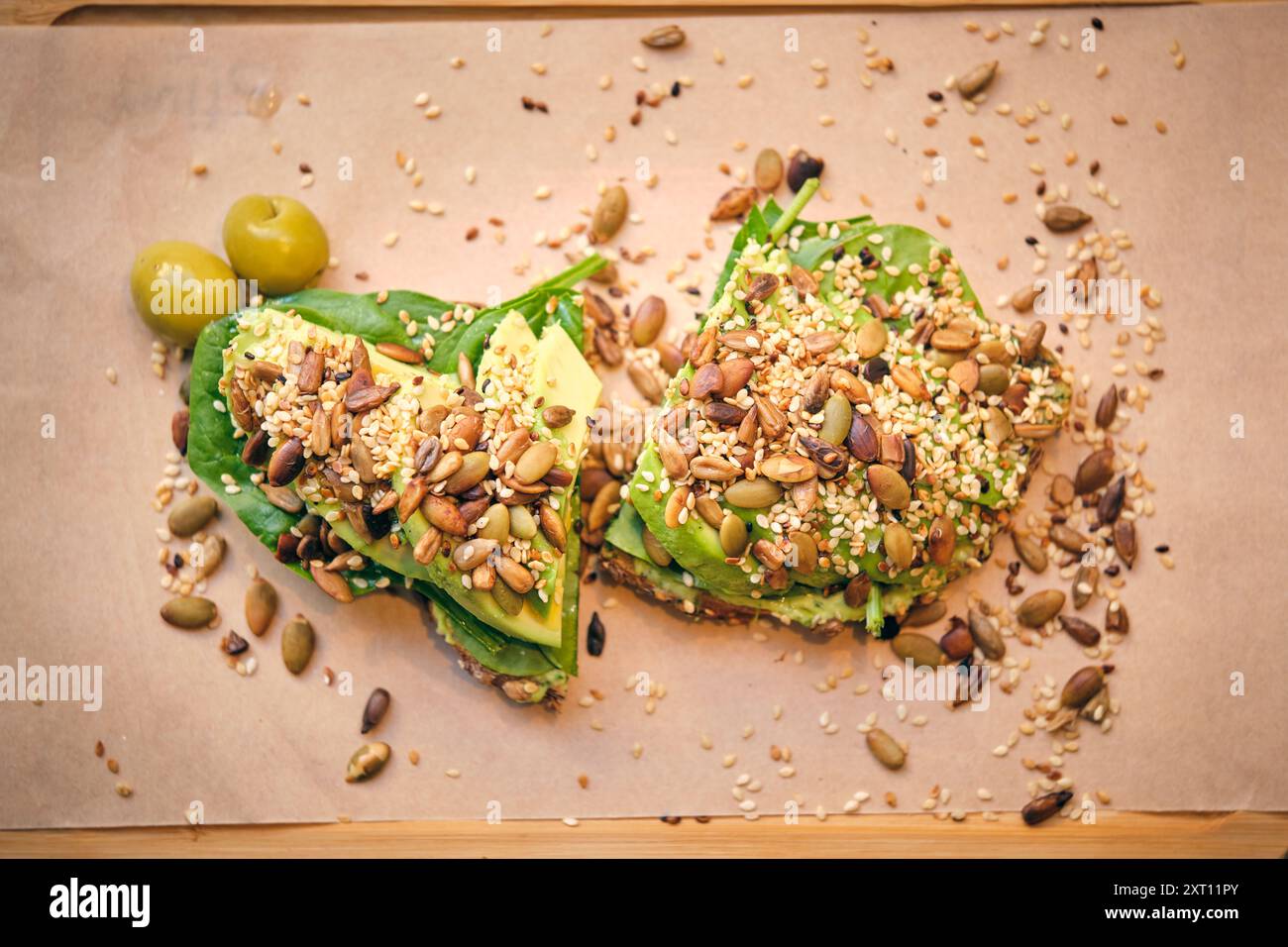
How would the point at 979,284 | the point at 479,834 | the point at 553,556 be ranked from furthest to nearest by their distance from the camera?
the point at 979,284 < the point at 479,834 < the point at 553,556

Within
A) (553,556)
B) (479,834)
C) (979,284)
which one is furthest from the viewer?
(979,284)

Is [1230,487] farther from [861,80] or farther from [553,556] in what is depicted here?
[553,556]

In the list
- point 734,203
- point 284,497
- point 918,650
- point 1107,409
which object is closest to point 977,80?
point 734,203

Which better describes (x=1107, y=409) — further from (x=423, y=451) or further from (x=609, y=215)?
(x=423, y=451)

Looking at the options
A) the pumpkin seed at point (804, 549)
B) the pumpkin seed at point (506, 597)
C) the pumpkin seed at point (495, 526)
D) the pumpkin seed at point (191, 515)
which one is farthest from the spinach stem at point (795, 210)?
the pumpkin seed at point (191, 515)

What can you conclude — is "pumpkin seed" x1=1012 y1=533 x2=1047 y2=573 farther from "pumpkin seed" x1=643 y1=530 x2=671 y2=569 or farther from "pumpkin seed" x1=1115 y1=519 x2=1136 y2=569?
"pumpkin seed" x1=643 y1=530 x2=671 y2=569

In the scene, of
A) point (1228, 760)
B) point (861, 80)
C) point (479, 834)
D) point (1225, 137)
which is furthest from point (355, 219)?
point (1228, 760)
